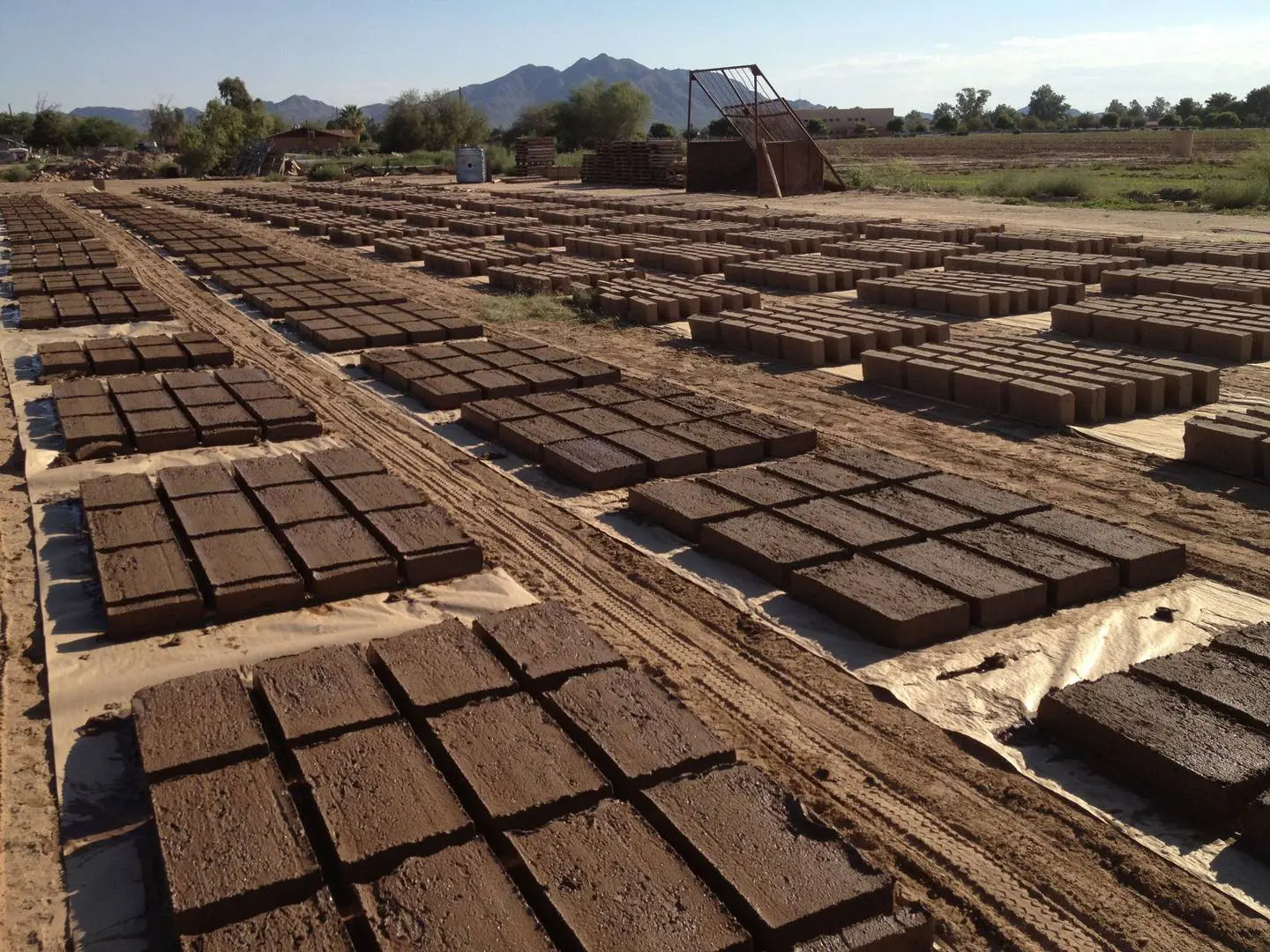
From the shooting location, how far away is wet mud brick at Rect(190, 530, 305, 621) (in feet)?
18.2

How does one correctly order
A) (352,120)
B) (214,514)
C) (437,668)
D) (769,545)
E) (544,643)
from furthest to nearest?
(352,120), (214,514), (769,545), (544,643), (437,668)

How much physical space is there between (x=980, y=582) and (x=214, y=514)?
4.39 metres

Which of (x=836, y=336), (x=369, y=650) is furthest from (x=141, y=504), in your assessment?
(x=836, y=336)

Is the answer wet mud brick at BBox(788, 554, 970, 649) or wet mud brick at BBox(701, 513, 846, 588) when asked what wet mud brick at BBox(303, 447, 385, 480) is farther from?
wet mud brick at BBox(788, 554, 970, 649)

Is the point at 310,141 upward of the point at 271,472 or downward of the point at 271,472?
upward

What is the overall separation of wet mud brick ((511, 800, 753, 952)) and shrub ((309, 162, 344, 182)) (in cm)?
5317

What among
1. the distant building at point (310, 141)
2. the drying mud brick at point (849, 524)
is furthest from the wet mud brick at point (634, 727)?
the distant building at point (310, 141)

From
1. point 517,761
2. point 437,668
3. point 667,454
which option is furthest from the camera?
point 667,454

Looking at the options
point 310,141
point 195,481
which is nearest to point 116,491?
point 195,481

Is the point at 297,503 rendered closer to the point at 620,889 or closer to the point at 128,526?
the point at 128,526

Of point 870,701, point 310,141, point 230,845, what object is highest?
point 310,141

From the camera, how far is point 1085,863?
12.0 feet

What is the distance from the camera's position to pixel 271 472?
7.23m

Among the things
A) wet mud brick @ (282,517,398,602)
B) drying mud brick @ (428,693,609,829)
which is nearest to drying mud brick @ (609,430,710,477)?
wet mud brick @ (282,517,398,602)
